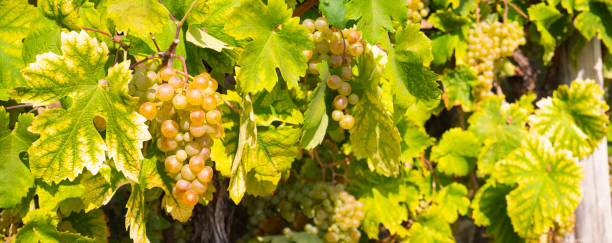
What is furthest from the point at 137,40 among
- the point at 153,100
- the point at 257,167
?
the point at 257,167

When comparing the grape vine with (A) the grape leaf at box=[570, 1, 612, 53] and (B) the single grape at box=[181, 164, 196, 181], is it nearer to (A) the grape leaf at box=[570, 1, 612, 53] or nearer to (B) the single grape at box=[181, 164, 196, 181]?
(B) the single grape at box=[181, 164, 196, 181]

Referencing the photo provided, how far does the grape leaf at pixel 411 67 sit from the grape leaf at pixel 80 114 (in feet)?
1.37

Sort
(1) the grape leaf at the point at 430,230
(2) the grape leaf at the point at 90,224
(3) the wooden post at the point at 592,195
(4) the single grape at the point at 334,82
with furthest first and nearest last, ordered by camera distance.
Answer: (3) the wooden post at the point at 592,195 < (1) the grape leaf at the point at 430,230 < (2) the grape leaf at the point at 90,224 < (4) the single grape at the point at 334,82

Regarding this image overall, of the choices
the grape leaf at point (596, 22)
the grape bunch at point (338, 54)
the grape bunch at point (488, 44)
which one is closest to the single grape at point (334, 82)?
the grape bunch at point (338, 54)

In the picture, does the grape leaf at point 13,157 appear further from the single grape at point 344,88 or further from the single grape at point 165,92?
the single grape at point 344,88

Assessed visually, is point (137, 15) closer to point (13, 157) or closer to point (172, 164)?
point (172, 164)

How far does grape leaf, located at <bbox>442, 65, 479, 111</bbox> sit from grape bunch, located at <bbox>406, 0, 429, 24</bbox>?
0.26m

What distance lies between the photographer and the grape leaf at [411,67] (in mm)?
803

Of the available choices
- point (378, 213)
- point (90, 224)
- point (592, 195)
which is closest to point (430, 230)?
point (378, 213)

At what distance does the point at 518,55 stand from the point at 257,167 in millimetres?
1705

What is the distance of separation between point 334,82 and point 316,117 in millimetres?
73

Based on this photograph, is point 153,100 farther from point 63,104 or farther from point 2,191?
point 2,191

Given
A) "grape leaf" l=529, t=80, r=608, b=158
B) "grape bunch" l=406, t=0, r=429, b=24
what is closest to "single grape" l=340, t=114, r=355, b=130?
"grape bunch" l=406, t=0, r=429, b=24

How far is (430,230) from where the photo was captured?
1.65 meters
